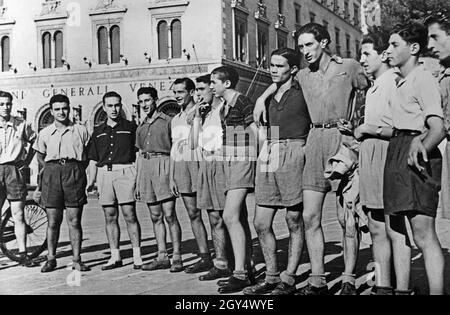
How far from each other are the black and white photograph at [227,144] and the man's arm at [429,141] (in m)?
0.01

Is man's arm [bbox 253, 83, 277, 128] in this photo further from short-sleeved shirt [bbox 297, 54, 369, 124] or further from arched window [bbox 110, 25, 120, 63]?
arched window [bbox 110, 25, 120, 63]

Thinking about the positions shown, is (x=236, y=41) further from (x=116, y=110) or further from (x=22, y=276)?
(x=22, y=276)

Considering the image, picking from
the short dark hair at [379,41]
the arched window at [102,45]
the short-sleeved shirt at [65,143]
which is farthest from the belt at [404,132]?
the short-sleeved shirt at [65,143]

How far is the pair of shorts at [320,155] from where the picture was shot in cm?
342

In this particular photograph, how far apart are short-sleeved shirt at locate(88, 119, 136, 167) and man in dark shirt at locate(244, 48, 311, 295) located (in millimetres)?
1251

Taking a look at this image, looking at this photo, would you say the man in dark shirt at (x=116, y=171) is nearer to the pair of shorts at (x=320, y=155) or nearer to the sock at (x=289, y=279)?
the sock at (x=289, y=279)

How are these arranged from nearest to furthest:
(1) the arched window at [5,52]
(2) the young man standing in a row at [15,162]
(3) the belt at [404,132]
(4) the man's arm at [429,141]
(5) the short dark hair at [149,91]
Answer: (4) the man's arm at [429,141] < (3) the belt at [404,132] < (5) the short dark hair at [149,91] < (1) the arched window at [5,52] < (2) the young man standing in a row at [15,162]

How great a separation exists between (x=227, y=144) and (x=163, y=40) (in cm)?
97

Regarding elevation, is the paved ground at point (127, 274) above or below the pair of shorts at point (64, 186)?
below

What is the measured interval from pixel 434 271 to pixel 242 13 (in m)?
2.09

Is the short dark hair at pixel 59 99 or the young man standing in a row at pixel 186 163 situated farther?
the short dark hair at pixel 59 99

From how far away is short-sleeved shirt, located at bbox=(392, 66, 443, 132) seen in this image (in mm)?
2938

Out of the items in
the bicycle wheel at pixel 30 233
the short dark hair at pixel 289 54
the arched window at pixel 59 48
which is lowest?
the bicycle wheel at pixel 30 233

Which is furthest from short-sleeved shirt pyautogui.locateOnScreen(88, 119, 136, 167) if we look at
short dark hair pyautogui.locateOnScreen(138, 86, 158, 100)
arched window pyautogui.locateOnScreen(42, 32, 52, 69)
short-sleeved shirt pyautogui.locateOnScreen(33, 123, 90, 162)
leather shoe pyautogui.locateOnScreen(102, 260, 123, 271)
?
leather shoe pyautogui.locateOnScreen(102, 260, 123, 271)
